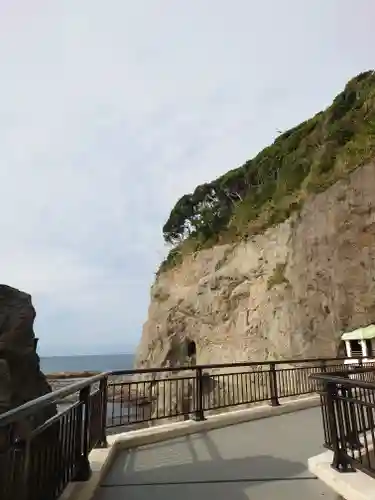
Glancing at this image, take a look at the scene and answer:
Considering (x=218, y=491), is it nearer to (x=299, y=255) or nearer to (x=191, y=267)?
(x=299, y=255)

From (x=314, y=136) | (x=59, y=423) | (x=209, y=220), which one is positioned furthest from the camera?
(x=209, y=220)

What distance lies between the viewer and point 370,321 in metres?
18.5

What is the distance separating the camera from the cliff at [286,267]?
19.7 metres

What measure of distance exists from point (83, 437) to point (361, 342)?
16.0 meters

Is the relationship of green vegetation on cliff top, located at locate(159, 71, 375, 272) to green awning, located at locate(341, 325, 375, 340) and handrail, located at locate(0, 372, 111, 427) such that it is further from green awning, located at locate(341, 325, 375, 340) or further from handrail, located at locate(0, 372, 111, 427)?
handrail, located at locate(0, 372, 111, 427)

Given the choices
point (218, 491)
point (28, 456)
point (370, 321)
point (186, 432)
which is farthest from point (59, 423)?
point (370, 321)

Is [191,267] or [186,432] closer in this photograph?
[186,432]

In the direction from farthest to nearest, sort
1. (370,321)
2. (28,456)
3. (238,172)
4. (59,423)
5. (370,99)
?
(238,172) < (370,99) < (370,321) < (59,423) < (28,456)

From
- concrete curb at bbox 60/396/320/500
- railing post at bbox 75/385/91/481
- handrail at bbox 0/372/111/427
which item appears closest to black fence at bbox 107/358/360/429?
concrete curb at bbox 60/396/320/500

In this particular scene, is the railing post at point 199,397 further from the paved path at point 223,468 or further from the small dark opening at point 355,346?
the small dark opening at point 355,346

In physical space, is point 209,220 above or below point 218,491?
above

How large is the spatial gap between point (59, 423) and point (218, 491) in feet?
5.57

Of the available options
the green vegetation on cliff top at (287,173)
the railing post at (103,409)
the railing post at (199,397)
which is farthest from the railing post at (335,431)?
the green vegetation on cliff top at (287,173)

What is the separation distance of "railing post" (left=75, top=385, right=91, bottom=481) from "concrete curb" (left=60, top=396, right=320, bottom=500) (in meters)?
0.10
